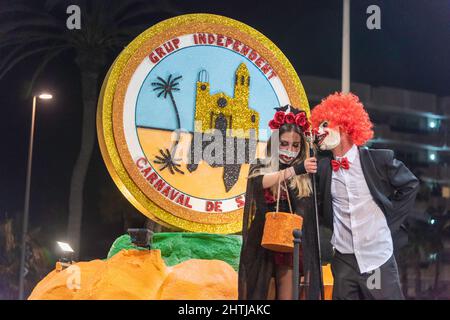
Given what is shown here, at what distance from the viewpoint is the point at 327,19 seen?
16.5 ft

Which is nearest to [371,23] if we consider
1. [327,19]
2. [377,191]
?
[327,19]

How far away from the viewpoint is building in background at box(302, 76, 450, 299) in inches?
193

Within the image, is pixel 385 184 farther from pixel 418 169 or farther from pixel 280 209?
pixel 418 169

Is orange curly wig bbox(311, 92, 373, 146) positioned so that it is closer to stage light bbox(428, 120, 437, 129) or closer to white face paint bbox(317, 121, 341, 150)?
white face paint bbox(317, 121, 341, 150)

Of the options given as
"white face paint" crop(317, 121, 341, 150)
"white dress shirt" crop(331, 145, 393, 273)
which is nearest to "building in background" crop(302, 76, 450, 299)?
"white face paint" crop(317, 121, 341, 150)

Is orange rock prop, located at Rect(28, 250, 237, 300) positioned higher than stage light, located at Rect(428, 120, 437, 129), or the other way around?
stage light, located at Rect(428, 120, 437, 129)

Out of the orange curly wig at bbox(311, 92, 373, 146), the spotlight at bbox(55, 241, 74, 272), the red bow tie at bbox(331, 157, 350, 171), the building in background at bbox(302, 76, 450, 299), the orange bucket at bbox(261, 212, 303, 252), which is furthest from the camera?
the building in background at bbox(302, 76, 450, 299)

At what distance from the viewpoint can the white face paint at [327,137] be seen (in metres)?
3.89

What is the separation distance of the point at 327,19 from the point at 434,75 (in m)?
0.88

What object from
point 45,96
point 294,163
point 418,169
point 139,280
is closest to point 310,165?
point 294,163

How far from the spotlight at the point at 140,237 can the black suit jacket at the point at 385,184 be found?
3.26 ft

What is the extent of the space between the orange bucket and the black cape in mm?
162

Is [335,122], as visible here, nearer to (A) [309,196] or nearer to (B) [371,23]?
(A) [309,196]

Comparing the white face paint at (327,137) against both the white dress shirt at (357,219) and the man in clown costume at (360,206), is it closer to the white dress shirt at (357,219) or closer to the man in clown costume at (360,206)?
the man in clown costume at (360,206)
